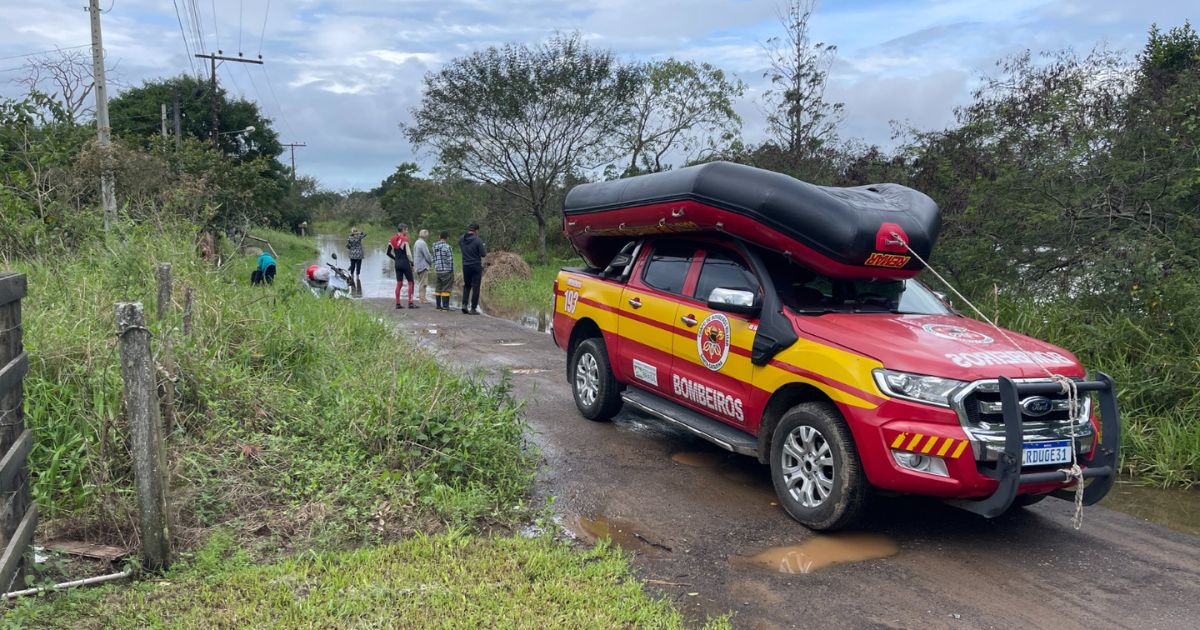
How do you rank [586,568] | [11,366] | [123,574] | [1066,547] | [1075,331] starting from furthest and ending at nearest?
[1075,331], [1066,547], [586,568], [123,574], [11,366]

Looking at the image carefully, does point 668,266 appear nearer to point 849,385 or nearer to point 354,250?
point 849,385

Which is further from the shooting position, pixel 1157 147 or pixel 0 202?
pixel 0 202

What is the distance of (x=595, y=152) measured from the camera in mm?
27969

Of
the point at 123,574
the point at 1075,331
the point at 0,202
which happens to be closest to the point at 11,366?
the point at 123,574

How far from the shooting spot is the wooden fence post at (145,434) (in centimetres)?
379

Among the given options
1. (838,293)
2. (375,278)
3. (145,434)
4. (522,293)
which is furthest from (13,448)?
(375,278)

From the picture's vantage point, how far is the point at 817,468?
491 centimetres

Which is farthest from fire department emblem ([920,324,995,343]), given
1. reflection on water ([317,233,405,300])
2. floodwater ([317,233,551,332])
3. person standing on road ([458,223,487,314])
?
reflection on water ([317,233,405,300])

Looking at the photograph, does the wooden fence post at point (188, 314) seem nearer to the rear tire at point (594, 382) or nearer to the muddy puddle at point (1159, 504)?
the rear tire at point (594, 382)

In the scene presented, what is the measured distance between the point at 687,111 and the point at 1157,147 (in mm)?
20534

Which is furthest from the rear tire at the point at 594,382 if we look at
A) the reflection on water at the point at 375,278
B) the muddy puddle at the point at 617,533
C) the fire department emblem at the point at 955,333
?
the reflection on water at the point at 375,278

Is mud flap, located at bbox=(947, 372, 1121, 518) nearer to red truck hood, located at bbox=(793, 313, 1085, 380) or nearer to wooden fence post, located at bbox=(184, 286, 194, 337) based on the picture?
red truck hood, located at bbox=(793, 313, 1085, 380)

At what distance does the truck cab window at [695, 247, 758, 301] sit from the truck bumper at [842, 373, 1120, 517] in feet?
4.90

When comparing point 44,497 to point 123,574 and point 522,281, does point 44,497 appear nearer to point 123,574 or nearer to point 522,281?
point 123,574
